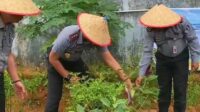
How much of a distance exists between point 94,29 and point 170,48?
1.34 m

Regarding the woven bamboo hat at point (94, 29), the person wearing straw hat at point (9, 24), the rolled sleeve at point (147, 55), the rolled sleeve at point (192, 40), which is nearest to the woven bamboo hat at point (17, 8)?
the person wearing straw hat at point (9, 24)

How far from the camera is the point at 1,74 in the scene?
4.52 meters

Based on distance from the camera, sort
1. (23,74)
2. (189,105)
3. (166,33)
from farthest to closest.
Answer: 1. (23,74)
2. (189,105)
3. (166,33)

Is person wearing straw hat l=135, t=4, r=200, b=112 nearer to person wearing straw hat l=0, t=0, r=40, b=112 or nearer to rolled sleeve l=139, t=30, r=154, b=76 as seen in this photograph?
rolled sleeve l=139, t=30, r=154, b=76

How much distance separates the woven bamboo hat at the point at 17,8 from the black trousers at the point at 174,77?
1848 millimetres

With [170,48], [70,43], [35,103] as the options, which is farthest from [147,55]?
[35,103]

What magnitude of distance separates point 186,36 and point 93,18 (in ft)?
4.40

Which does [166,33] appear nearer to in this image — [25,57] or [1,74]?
[1,74]

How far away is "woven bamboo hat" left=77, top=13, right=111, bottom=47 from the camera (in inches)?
168

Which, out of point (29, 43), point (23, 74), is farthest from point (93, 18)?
point (29, 43)

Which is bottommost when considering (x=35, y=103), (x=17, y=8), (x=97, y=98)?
(x=35, y=103)

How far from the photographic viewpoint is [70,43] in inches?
182

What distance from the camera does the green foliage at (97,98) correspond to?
11.8 feet

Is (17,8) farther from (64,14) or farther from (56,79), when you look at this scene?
(64,14)
